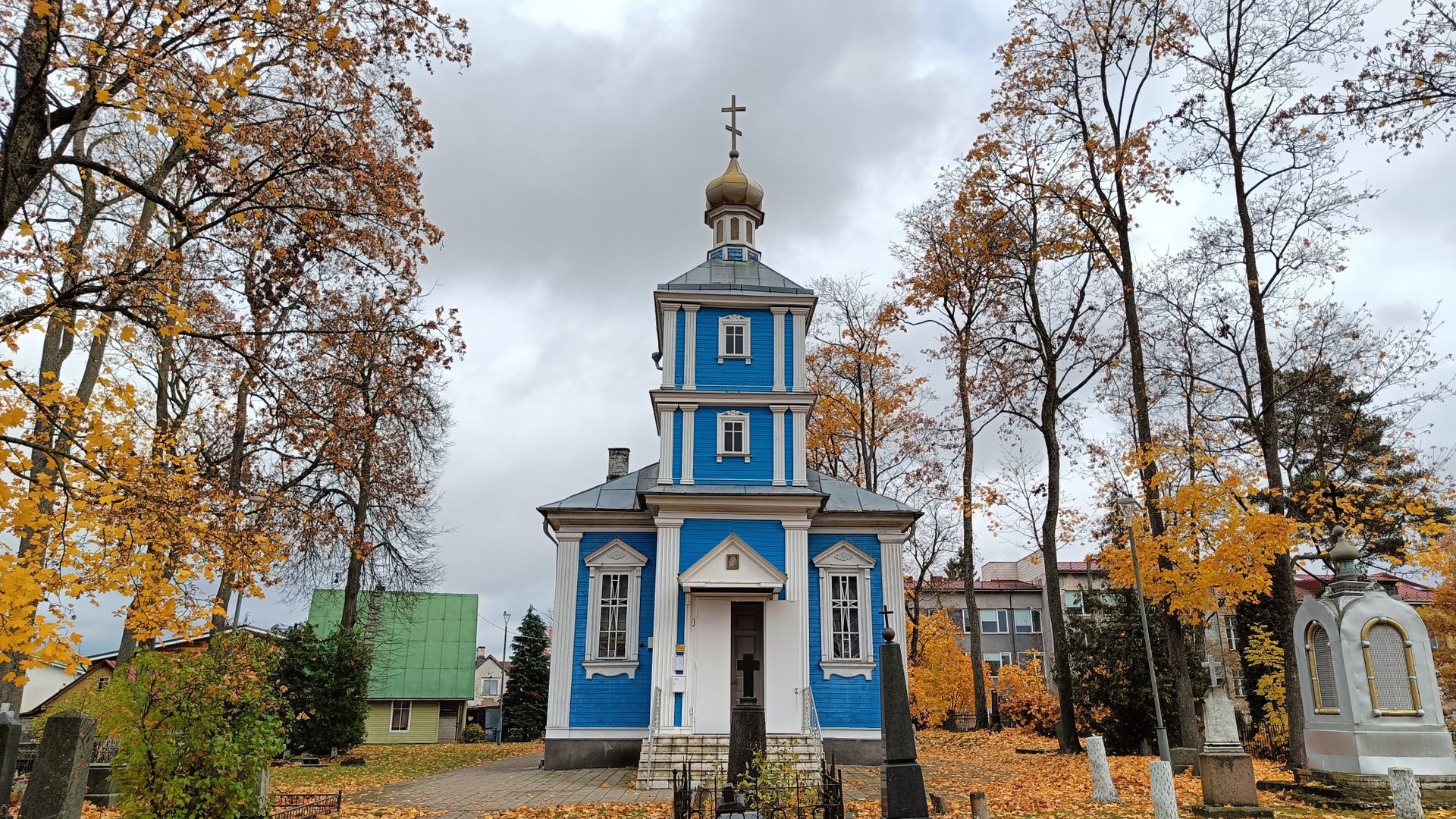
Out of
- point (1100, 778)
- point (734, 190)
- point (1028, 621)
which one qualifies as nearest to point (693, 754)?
point (1100, 778)

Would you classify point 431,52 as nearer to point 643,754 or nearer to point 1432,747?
point 643,754

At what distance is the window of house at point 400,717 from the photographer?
119 ft

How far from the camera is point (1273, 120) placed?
1622 centimetres

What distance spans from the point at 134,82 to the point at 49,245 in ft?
8.61

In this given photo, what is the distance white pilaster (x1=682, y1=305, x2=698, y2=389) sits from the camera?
1889 centimetres

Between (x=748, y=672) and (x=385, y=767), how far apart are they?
26.0 feet

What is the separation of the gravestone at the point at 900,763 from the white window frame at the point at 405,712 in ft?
104

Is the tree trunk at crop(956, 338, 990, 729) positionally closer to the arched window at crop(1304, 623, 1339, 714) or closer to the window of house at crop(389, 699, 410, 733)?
the arched window at crop(1304, 623, 1339, 714)

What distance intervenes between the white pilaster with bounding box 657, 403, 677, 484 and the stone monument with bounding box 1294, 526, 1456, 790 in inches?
437

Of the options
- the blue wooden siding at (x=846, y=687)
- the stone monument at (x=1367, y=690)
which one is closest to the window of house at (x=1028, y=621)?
the blue wooden siding at (x=846, y=687)

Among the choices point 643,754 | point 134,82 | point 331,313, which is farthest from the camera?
point 643,754

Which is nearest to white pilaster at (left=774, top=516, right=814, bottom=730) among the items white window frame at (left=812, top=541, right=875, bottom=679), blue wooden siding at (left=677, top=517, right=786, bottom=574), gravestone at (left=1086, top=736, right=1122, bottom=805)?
blue wooden siding at (left=677, top=517, right=786, bottom=574)

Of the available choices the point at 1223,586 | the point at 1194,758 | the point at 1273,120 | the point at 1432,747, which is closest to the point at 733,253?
the point at 1273,120

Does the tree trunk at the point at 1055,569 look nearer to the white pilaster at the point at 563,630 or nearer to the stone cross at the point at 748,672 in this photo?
the stone cross at the point at 748,672
